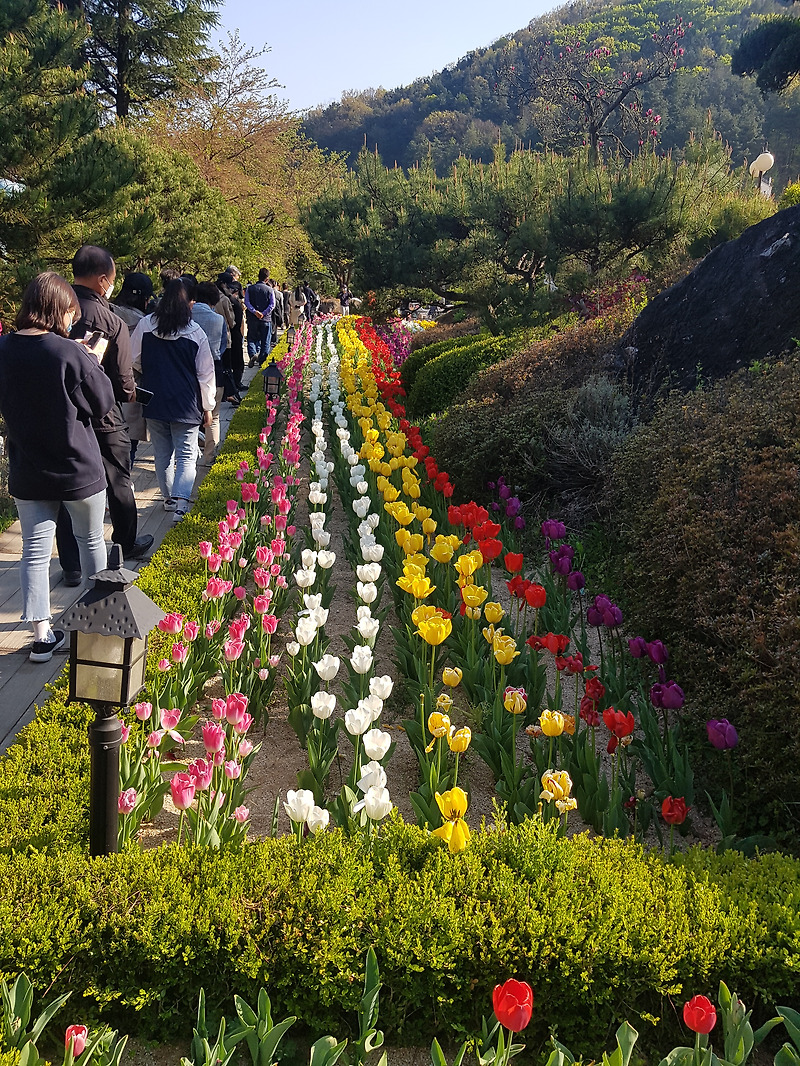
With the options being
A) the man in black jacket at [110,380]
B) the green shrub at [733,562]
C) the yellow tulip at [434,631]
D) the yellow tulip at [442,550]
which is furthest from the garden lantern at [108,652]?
the man in black jacket at [110,380]

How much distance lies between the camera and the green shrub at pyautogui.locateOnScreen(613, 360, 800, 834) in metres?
2.88

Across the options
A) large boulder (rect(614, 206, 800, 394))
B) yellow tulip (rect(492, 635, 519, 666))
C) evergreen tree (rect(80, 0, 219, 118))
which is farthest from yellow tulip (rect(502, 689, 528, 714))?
evergreen tree (rect(80, 0, 219, 118))

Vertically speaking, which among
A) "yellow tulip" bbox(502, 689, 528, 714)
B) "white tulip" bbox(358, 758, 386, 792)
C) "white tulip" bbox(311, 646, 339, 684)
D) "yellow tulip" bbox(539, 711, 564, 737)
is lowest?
"yellow tulip" bbox(502, 689, 528, 714)

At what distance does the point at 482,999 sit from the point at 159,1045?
2.70 feet

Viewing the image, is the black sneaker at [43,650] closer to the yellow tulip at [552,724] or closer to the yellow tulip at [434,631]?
the yellow tulip at [434,631]

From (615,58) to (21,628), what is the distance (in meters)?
36.5

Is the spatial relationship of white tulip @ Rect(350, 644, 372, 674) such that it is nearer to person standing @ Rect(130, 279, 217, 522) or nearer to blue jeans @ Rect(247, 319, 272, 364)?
person standing @ Rect(130, 279, 217, 522)

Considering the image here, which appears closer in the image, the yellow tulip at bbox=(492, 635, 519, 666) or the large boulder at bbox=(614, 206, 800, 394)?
the yellow tulip at bbox=(492, 635, 519, 666)

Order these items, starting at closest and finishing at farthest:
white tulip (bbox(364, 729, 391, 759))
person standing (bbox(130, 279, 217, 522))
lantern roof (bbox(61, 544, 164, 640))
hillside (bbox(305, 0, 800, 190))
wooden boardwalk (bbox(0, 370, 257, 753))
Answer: lantern roof (bbox(61, 544, 164, 640)) < white tulip (bbox(364, 729, 391, 759)) < wooden boardwalk (bbox(0, 370, 257, 753)) < person standing (bbox(130, 279, 217, 522)) < hillside (bbox(305, 0, 800, 190))

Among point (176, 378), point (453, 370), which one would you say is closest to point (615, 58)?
point (453, 370)

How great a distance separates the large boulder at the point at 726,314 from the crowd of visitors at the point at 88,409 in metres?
3.34

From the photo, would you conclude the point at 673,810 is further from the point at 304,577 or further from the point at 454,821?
the point at 304,577

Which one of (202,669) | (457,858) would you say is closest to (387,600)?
(202,669)

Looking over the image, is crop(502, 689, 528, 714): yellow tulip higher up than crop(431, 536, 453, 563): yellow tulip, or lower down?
lower down
